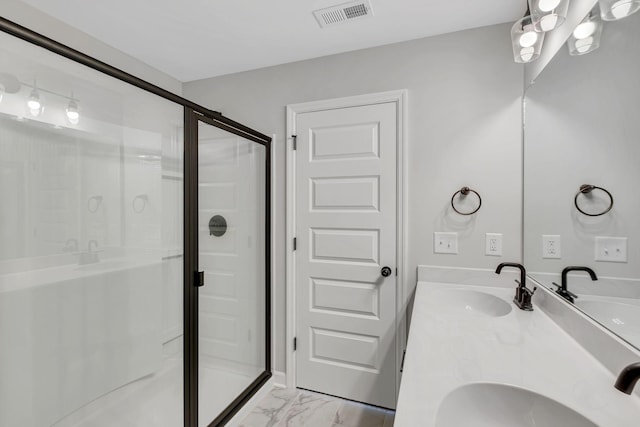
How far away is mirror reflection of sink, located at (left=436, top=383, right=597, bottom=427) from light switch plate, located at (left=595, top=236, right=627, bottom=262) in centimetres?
52

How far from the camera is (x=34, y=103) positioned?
0.96m

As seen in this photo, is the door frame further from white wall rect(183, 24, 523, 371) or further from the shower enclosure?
the shower enclosure

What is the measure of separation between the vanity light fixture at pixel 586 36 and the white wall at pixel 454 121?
0.56m

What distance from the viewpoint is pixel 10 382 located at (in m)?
0.94

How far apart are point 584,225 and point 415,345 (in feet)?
2.64

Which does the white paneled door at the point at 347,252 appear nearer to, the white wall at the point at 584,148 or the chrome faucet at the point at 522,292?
the chrome faucet at the point at 522,292

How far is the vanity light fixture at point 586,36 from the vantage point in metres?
1.00

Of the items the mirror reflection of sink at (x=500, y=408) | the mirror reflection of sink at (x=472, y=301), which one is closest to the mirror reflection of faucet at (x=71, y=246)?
the mirror reflection of sink at (x=500, y=408)

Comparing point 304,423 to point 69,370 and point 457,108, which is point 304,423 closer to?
point 69,370

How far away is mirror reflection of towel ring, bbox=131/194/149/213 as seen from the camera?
1.28 m

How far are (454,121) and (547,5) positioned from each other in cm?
71

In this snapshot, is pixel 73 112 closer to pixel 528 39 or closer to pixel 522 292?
pixel 528 39

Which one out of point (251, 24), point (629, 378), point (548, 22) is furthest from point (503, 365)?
point (251, 24)

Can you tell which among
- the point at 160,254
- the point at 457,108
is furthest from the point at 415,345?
the point at 457,108
